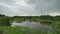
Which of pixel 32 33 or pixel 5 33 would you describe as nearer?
pixel 5 33

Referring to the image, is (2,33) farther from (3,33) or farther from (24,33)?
(24,33)

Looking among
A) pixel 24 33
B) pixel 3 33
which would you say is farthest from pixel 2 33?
pixel 24 33

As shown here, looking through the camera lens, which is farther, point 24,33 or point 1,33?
point 24,33

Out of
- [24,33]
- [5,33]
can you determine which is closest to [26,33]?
[24,33]

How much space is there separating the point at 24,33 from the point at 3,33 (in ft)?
13.8

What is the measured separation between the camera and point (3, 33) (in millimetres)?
25406

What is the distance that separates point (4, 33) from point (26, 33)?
431 centimetres

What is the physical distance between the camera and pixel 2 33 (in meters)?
25.3

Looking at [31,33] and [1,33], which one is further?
[31,33]

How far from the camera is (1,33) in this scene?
2503cm

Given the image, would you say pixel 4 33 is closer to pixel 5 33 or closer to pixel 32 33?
pixel 5 33

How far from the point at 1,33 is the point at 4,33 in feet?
1.95

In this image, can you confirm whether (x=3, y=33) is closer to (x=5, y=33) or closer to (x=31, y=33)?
(x=5, y=33)

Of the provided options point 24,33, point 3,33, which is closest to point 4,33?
point 3,33
